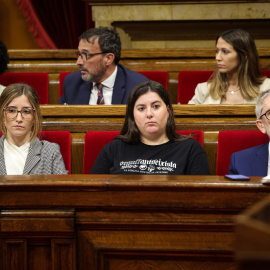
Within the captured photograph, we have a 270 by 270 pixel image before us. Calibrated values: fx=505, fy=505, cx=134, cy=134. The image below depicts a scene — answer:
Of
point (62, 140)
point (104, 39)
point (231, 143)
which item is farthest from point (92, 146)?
point (104, 39)

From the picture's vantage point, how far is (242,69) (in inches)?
54.9

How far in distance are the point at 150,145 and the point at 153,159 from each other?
0.04 m

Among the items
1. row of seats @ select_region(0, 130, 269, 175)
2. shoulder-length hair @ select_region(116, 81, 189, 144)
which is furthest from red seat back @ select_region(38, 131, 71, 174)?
shoulder-length hair @ select_region(116, 81, 189, 144)

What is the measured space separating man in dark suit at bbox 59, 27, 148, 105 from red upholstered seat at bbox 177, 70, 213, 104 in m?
0.15

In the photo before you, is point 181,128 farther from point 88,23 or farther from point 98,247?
point 88,23

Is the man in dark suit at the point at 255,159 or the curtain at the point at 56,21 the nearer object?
the man in dark suit at the point at 255,159

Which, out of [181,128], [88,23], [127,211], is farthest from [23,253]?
[88,23]

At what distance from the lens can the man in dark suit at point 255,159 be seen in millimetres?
913

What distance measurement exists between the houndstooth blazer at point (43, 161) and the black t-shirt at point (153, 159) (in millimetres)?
81

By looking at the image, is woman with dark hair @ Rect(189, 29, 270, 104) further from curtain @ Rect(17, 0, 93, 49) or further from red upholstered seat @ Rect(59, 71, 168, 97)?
curtain @ Rect(17, 0, 93, 49)

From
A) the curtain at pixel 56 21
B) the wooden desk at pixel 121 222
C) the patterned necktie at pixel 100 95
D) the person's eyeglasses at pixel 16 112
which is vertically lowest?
the wooden desk at pixel 121 222

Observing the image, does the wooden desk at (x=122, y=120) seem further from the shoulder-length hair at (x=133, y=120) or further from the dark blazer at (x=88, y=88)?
the dark blazer at (x=88, y=88)

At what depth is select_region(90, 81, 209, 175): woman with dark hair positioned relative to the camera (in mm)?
931

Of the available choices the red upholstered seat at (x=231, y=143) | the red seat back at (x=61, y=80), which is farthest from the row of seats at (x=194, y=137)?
the red seat back at (x=61, y=80)
